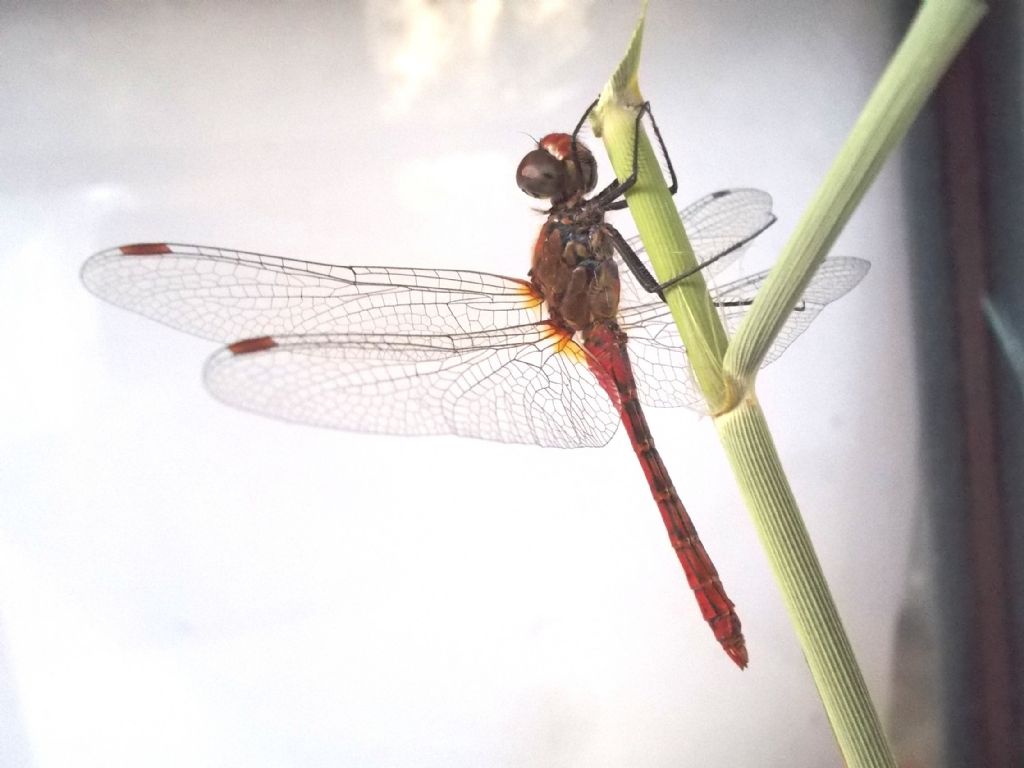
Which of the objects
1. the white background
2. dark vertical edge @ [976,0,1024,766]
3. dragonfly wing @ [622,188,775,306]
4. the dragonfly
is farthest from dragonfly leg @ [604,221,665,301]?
dark vertical edge @ [976,0,1024,766]

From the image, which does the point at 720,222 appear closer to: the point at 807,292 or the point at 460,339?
the point at 807,292

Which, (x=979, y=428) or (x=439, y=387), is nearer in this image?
(x=439, y=387)

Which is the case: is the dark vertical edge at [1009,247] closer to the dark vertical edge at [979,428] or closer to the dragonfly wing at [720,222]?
the dark vertical edge at [979,428]

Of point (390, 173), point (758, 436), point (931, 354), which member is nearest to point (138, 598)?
point (390, 173)

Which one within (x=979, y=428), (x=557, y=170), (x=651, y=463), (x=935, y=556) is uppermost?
(x=557, y=170)

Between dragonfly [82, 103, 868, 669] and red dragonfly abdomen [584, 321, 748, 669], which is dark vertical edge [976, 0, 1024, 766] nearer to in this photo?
dragonfly [82, 103, 868, 669]

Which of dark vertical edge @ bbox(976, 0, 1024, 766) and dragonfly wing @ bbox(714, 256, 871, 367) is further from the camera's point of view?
dark vertical edge @ bbox(976, 0, 1024, 766)

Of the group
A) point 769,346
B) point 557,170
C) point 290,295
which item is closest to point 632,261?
point 557,170
